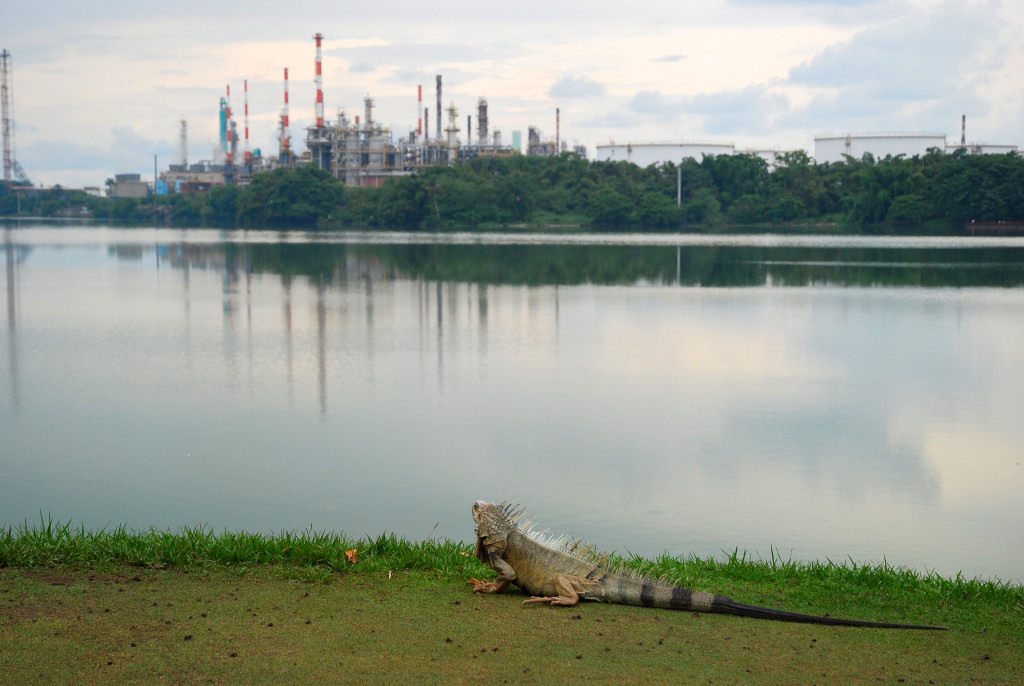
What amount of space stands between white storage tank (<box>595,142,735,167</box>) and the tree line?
816 cm

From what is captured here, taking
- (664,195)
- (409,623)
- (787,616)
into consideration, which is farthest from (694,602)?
(664,195)

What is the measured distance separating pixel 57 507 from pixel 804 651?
5.25 m

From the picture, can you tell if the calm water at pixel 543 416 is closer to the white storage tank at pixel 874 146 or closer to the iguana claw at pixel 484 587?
the iguana claw at pixel 484 587

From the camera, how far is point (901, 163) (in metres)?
65.6

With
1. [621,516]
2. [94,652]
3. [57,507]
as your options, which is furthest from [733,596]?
[57,507]

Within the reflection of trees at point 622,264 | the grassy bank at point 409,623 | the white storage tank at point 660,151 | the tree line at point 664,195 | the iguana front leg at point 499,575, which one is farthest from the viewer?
the white storage tank at point 660,151

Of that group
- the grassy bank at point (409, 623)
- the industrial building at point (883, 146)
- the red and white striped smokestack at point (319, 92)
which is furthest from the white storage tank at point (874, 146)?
the grassy bank at point (409, 623)

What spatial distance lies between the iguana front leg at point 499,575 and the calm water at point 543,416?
1.72 metres

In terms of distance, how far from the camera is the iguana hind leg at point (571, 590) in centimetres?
443

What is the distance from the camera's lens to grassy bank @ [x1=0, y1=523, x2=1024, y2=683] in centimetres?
370

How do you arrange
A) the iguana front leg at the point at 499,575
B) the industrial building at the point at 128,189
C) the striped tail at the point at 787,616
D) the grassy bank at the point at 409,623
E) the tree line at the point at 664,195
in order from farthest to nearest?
the industrial building at the point at 128,189
the tree line at the point at 664,195
the iguana front leg at the point at 499,575
the striped tail at the point at 787,616
the grassy bank at the point at 409,623

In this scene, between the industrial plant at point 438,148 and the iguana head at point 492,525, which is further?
the industrial plant at point 438,148

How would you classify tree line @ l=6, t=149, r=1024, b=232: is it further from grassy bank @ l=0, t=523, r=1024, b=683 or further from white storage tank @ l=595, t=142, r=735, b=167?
grassy bank @ l=0, t=523, r=1024, b=683

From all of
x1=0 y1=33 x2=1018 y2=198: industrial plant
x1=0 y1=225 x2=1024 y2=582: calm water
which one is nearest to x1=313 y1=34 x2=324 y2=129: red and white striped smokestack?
x1=0 y1=33 x2=1018 y2=198: industrial plant
